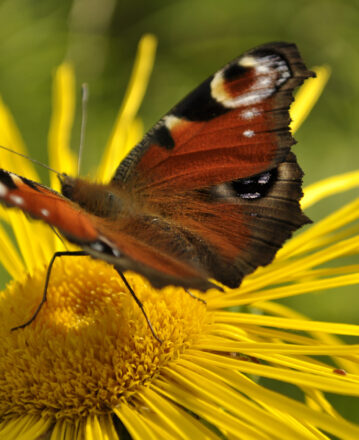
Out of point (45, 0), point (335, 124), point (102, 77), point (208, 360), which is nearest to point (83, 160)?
point (102, 77)

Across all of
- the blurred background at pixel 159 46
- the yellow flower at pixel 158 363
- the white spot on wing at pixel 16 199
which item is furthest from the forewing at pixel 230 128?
the blurred background at pixel 159 46

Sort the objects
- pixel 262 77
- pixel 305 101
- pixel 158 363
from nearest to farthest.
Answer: pixel 158 363 < pixel 262 77 < pixel 305 101

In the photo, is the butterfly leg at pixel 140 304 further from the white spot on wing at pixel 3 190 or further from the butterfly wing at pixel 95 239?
the white spot on wing at pixel 3 190

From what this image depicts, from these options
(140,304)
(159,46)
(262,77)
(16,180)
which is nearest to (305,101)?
(262,77)

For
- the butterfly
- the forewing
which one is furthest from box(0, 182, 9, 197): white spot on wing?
the forewing

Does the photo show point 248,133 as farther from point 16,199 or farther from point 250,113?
point 16,199

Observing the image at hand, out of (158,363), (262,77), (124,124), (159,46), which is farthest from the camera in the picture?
(159,46)

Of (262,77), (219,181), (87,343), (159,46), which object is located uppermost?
(159,46)

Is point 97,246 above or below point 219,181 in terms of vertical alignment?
below
